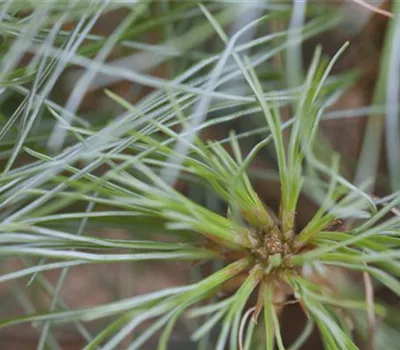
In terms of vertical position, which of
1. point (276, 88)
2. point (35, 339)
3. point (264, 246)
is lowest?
point (35, 339)

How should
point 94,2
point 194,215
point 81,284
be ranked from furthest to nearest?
point 81,284 < point 94,2 < point 194,215

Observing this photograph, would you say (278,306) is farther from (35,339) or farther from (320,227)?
(35,339)

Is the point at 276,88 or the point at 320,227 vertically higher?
the point at 276,88

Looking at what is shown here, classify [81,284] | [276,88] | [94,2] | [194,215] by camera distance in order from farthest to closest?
[81,284] → [276,88] → [94,2] → [194,215]

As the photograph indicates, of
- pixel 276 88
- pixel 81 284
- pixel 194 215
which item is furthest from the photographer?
pixel 81 284

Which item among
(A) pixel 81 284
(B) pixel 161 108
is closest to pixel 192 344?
(A) pixel 81 284

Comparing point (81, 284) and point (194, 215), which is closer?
point (194, 215)

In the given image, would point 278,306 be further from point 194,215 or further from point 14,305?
point 14,305

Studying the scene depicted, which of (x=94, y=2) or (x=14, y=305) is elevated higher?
(x=94, y=2)

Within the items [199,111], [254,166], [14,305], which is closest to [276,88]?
[254,166]
